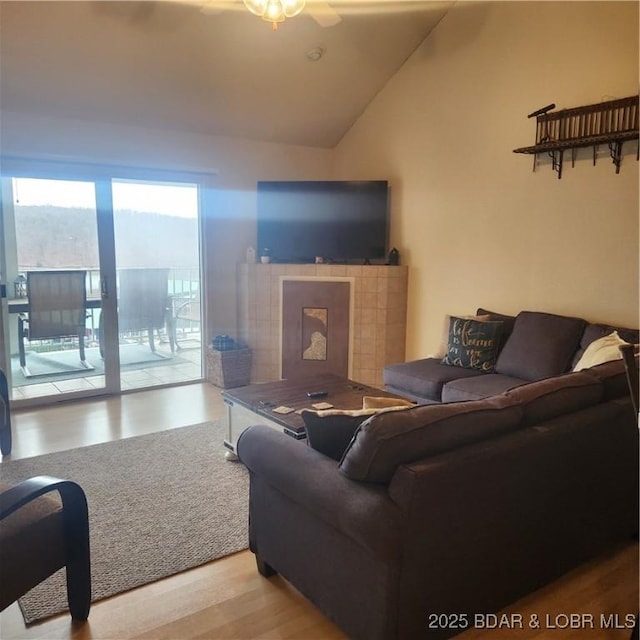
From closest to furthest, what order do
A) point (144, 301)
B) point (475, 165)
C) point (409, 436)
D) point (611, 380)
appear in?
point (409, 436) < point (611, 380) < point (475, 165) < point (144, 301)

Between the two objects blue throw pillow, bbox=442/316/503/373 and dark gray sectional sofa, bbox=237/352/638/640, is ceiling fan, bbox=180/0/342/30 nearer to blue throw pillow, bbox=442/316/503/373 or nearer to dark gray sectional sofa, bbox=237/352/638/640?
dark gray sectional sofa, bbox=237/352/638/640

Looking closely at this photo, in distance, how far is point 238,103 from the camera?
15.7 ft

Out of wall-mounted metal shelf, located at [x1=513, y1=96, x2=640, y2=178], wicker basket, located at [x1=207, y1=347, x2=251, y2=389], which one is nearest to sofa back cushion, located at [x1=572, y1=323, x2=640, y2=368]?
wall-mounted metal shelf, located at [x1=513, y1=96, x2=640, y2=178]

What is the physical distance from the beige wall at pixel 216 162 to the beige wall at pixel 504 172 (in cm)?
82

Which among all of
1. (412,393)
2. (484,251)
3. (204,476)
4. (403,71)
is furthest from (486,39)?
(204,476)

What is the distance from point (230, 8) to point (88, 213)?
6.63 ft

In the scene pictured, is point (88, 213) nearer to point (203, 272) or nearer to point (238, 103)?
point (203, 272)

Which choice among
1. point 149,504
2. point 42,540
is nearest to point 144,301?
point 149,504

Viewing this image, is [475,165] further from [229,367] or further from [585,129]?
[229,367]

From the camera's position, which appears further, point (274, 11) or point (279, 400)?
point (279, 400)

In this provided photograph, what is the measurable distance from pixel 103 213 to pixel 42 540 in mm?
3418

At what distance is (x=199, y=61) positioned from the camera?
418 centimetres

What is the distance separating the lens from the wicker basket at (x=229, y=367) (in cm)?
511

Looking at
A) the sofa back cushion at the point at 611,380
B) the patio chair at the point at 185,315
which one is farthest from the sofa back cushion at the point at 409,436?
the patio chair at the point at 185,315
